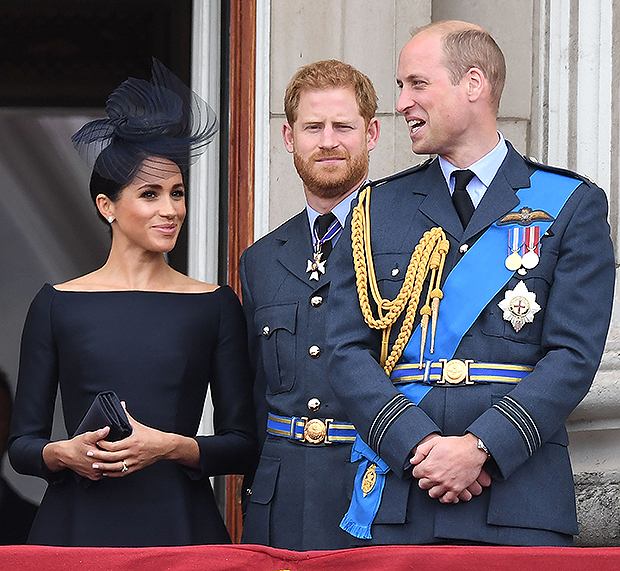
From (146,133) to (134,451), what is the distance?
826 millimetres

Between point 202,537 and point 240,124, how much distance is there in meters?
1.59

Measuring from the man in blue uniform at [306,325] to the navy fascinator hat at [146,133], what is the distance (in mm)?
284

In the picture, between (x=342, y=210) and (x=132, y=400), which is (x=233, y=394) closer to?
(x=132, y=400)

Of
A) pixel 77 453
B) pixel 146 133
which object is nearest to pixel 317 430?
pixel 77 453

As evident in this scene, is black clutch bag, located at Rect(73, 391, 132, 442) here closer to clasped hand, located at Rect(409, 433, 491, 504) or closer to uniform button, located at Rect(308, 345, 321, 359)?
uniform button, located at Rect(308, 345, 321, 359)

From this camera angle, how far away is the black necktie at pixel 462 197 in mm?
2328

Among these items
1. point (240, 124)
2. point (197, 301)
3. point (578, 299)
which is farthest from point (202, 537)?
point (240, 124)

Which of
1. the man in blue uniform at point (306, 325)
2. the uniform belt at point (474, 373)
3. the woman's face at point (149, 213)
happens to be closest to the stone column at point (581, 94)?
the man in blue uniform at point (306, 325)

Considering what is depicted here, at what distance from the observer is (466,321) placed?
7.24 ft

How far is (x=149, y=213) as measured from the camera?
277 cm

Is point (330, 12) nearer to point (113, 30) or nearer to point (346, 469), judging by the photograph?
point (113, 30)

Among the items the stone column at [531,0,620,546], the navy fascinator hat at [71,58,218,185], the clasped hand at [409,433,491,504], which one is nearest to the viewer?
the clasped hand at [409,433,491,504]

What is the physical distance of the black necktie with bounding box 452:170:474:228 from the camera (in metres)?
2.33

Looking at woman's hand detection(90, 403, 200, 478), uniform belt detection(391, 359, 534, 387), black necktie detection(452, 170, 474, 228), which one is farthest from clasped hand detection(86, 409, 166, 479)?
black necktie detection(452, 170, 474, 228)
